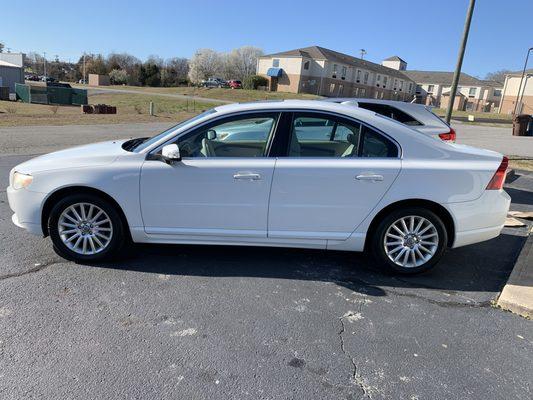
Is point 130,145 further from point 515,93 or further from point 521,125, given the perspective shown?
point 515,93

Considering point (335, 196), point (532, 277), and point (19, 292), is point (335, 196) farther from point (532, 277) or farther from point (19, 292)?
point (19, 292)

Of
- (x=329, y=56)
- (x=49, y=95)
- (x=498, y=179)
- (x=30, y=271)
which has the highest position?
(x=329, y=56)

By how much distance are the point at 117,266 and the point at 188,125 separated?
155 centimetres

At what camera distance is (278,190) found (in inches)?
165

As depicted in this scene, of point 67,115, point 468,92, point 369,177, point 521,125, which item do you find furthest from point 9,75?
point 468,92

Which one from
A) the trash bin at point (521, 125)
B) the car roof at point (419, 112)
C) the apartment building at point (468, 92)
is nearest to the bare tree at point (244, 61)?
the apartment building at point (468, 92)

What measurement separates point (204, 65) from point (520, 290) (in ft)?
374

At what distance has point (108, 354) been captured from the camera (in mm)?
3004

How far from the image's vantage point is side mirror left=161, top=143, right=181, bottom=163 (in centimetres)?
409

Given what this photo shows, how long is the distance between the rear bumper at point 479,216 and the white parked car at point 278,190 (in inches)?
0.4

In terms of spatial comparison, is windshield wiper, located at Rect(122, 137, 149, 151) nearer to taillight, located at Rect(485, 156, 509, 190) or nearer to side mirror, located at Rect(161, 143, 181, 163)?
side mirror, located at Rect(161, 143, 181, 163)

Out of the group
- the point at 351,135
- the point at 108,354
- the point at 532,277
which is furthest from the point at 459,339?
the point at 108,354

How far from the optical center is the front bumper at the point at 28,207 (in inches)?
169

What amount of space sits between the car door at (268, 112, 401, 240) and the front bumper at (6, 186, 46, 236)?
7.27 ft
